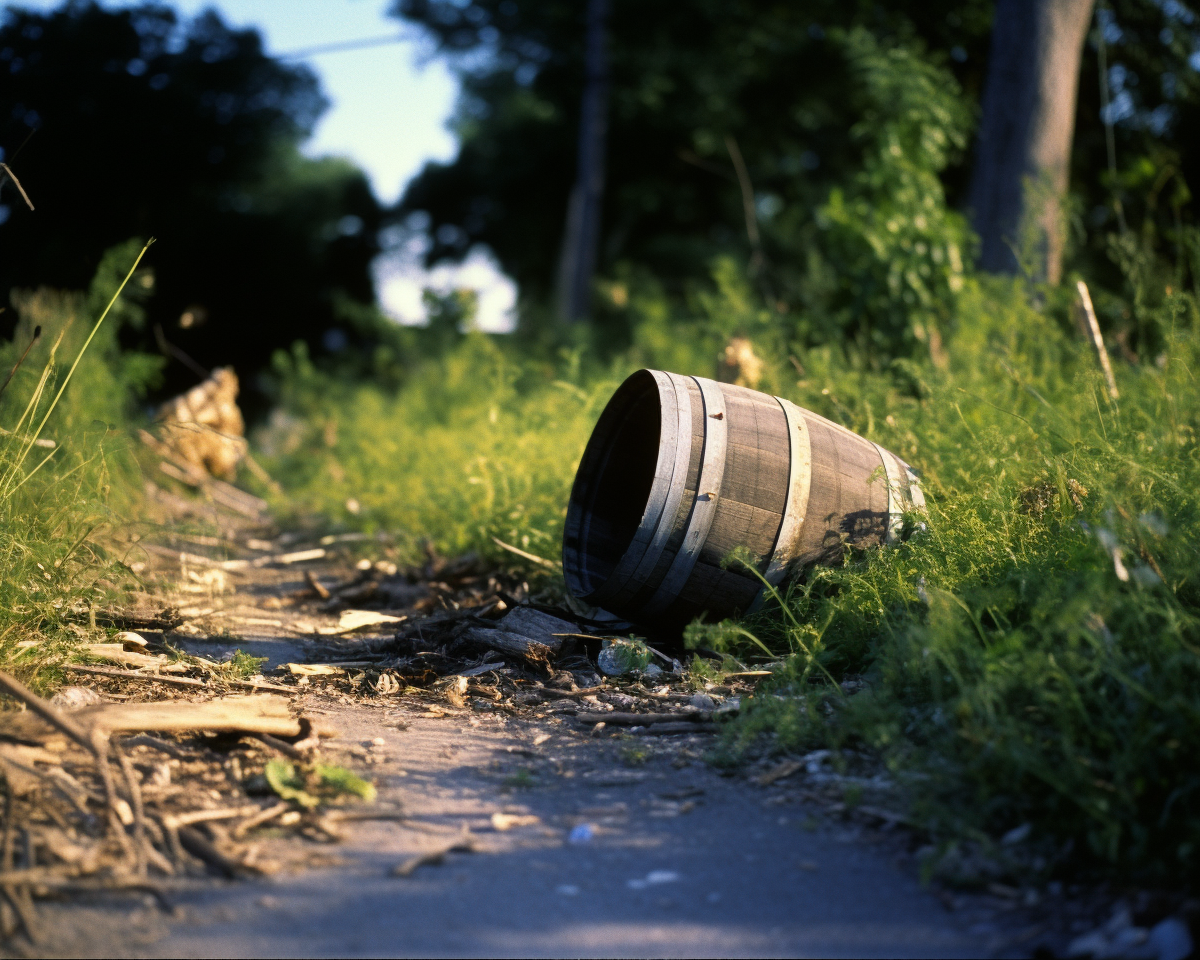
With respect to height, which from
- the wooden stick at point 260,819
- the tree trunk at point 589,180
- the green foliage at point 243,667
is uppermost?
the tree trunk at point 589,180

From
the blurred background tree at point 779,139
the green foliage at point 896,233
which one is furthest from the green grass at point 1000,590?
the blurred background tree at point 779,139

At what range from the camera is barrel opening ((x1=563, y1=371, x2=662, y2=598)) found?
12.6 feet

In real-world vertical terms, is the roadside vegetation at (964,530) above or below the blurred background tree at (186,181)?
below

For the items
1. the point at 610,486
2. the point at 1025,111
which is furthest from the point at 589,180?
the point at 610,486

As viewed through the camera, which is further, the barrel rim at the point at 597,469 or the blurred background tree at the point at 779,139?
the blurred background tree at the point at 779,139

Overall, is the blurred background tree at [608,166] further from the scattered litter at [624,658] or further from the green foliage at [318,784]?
the green foliage at [318,784]

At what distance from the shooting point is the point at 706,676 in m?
3.05

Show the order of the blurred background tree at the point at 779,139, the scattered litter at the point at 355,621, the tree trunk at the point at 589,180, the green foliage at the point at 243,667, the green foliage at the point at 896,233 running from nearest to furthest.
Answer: the green foliage at the point at 243,667 < the scattered litter at the point at 355,621 < the green foliage at the point at 896,233 < the blurred background tree at the point at 779,139 < the tree trunk at the point at 589,180

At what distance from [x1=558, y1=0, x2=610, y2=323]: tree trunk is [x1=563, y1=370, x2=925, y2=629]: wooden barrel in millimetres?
10901

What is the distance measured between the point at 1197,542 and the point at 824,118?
45.0 ft

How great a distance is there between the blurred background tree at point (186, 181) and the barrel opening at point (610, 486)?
6.51m

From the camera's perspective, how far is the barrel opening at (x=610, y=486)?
3846mm

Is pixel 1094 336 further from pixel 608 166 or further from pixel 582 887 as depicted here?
pixel 608 166

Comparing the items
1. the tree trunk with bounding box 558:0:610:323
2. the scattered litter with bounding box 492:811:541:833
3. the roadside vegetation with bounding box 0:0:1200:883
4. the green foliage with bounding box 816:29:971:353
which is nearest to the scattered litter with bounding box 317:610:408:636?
the roadside vegetation with bounding box 0:0:1200:883
